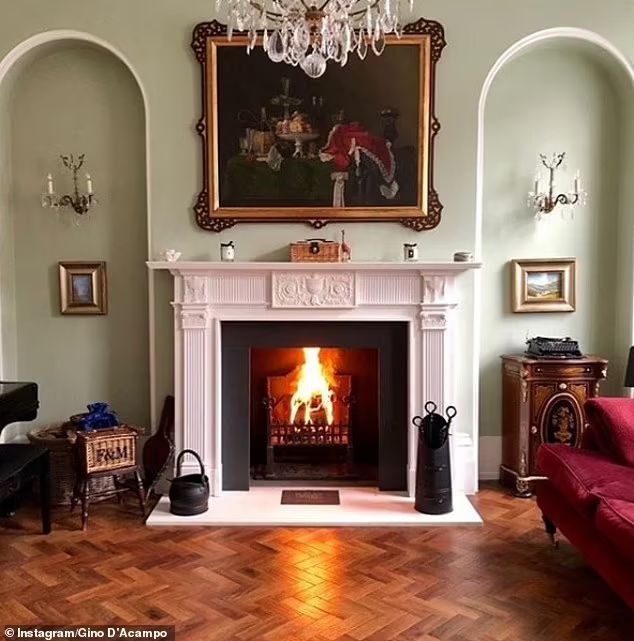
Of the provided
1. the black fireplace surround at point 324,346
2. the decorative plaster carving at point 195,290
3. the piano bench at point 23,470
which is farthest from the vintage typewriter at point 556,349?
the piano bench at point 23,470

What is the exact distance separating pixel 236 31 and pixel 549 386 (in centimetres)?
299

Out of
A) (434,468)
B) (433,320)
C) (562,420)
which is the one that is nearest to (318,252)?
(433,320)

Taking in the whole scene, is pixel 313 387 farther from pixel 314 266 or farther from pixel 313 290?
pixel 314 266

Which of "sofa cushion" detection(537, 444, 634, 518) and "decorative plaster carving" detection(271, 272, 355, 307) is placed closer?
"sofa cushion" detection(537, 444, 634, 518)

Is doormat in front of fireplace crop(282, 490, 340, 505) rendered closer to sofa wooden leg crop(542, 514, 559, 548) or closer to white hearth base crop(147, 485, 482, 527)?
white hearth base crop(147, 485, 482, 527)

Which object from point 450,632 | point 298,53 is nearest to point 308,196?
point 298,53

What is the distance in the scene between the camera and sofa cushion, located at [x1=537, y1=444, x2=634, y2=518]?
288cm

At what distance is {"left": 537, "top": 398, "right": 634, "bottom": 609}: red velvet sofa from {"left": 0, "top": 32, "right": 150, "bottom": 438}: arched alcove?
268 centimetres

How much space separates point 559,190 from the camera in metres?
4.64

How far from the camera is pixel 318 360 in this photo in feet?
15.5

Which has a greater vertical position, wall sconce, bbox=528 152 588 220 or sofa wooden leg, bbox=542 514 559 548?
wall sconce, bbox=528 152 588 220

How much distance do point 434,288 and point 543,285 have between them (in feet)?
3.00

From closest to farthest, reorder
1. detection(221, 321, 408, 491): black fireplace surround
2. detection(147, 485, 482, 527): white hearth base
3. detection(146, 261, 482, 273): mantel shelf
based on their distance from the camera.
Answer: detection(147, 485, 482, 527): white hearth base → detection(146, 261, 482, 273): mantel shelf → detection(221, 321, 408, 491): black fireplace surround

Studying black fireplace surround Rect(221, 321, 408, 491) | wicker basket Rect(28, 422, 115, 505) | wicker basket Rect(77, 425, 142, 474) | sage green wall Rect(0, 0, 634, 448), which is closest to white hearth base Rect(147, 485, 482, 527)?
black fireplace surround Rect(221, 321, 408, 491)
